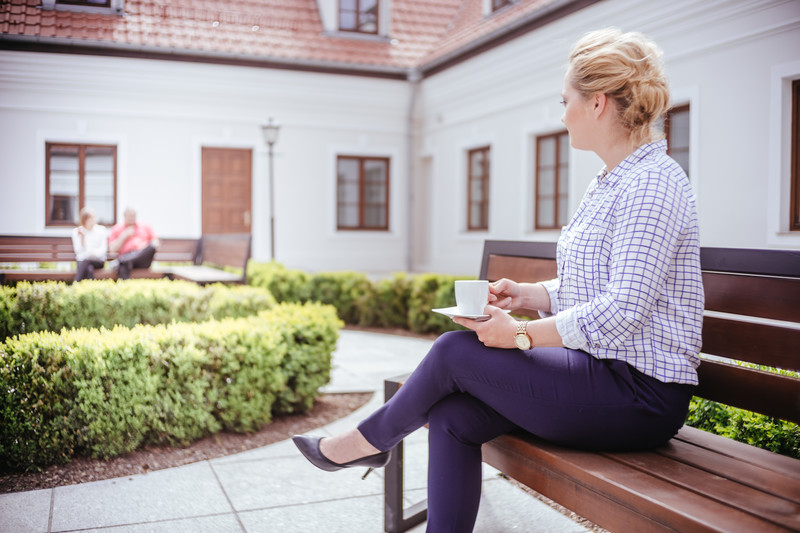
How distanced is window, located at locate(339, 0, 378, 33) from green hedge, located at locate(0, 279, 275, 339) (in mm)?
11054

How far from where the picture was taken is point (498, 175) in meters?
13.2

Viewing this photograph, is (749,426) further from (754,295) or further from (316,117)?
(316,117)

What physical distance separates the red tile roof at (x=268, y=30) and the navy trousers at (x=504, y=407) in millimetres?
9710

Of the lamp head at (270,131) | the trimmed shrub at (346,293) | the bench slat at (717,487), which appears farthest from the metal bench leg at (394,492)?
the lamp head at (270,131)

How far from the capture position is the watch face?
2.06 m

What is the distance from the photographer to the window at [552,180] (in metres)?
11.8

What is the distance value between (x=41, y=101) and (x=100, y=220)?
2410 millimetres

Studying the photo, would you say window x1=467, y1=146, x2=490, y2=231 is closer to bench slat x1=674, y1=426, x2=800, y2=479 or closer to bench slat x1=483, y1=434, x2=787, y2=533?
bench slat x1=674, y1=426, x2=800, y2=479

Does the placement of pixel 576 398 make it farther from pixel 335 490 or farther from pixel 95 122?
pixel 95 122

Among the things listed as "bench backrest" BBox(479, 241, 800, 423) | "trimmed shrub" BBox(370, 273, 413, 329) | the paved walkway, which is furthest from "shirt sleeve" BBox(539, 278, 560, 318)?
"trimmed shrub" BBox(370, 273, 413, 329)

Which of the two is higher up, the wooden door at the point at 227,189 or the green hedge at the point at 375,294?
the wooden door at the point at 227,189

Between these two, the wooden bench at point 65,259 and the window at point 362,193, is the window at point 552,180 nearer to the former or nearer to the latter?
the window at point 362,193

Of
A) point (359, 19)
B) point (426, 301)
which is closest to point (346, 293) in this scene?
point (426, 301)

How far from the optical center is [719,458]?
2.04m
